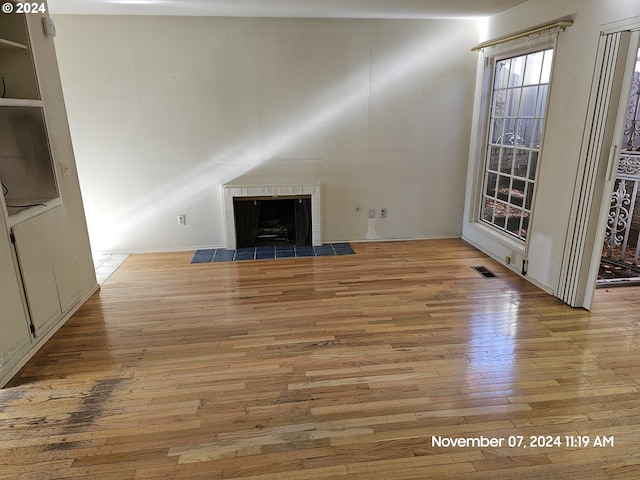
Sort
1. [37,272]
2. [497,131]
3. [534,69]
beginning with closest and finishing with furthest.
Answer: [37,272], [534,69], [497,131]

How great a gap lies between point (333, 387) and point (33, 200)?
2670 mm

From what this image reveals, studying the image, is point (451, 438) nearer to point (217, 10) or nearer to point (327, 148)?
point (327, 148)

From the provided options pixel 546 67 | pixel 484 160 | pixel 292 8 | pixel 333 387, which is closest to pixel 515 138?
pixel 484 160

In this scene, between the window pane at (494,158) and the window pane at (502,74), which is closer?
the window pane at (502,74)

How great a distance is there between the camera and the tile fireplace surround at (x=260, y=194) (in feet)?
15.5

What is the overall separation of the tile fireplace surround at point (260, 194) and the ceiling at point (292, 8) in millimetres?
1805

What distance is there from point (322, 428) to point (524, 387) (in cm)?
120

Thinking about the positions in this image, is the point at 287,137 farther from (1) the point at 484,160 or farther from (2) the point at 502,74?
(2) the point at 502,74

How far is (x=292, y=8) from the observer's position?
3.95 metres

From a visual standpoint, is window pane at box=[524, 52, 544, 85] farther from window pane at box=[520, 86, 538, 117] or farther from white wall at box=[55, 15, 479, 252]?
white wall at box=[55, 15, 479, 252]

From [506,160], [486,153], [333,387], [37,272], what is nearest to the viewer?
[333,387]

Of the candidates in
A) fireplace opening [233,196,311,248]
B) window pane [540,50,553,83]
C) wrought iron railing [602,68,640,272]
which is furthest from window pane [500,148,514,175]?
fireplace opening [233,196,311,248]

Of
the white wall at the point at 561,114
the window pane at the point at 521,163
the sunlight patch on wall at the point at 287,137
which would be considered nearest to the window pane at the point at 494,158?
the window pane at the point at 521,163

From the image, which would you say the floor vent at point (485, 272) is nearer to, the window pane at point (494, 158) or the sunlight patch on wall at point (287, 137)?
the window pane at point (494, 158)
